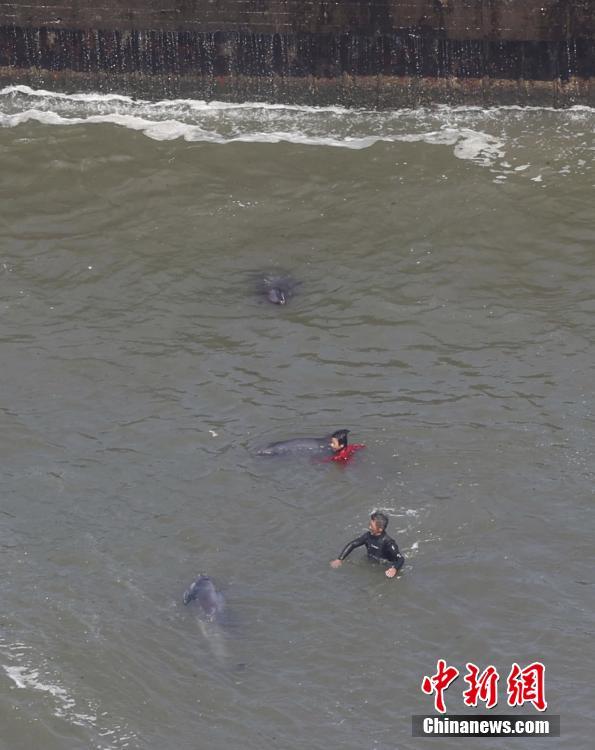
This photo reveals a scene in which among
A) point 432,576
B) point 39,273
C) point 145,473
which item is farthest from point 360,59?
point 432,576

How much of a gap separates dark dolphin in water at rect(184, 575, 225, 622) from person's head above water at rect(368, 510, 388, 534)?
2079 mm

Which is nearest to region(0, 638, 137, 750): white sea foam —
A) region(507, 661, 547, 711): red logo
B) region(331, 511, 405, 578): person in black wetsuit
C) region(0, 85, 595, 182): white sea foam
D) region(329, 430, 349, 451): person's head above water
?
region(331, 511, 405, 578): person in black wetsuit

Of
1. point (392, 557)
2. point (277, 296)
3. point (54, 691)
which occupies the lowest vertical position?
point (54, 691)

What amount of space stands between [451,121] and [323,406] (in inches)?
445

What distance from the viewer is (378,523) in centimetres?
1533

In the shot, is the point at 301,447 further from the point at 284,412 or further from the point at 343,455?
the point at 284,412

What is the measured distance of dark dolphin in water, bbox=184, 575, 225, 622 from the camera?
14946 mm

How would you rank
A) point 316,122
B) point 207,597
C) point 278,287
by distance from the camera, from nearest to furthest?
point 207,597, point 278,287, point 316,122

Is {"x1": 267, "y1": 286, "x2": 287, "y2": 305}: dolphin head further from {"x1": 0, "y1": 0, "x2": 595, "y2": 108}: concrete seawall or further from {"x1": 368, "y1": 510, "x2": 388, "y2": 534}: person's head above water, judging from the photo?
{"x1": 0, "y1": 0, "x2": 595, "y2": 108}: concrete seawall

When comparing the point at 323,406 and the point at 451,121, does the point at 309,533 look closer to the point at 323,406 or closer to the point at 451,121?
the point at 323,406

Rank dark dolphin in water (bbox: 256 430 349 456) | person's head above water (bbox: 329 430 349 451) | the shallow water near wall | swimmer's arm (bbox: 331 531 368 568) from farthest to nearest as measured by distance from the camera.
Result: dark dolphin in water (bbox: 256 430 349 456) < person's head above water (bbox: 329 430 349 451) < swimmer's arm (bbox: 331 531 368 568) < the shallow water near wall

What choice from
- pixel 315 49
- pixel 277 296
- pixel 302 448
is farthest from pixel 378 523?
pixel 315 49

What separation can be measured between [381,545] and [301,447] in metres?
2.84

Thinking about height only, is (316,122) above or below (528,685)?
above
